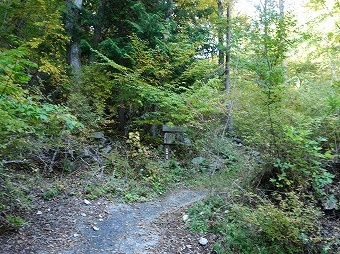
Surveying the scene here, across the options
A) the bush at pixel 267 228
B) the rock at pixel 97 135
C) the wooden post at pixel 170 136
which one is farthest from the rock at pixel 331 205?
the rock at pixel 97 135

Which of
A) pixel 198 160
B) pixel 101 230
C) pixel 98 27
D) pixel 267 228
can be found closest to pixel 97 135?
pixel 198 160

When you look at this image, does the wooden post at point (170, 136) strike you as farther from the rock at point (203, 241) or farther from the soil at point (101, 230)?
the rock at point (203, 241)

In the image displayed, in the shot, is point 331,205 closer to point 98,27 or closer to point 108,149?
point 108,149

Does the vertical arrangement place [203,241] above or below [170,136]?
below

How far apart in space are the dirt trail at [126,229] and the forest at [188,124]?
0.48 metres

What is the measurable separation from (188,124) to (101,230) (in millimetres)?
3726

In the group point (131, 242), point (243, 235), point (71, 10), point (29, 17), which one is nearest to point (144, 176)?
point (131, 242)

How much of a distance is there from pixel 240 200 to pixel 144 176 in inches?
103

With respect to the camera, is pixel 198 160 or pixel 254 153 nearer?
pixel 254 153

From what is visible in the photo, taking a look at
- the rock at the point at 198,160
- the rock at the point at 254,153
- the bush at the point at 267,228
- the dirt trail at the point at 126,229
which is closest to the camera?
the bush at the point at 267,228

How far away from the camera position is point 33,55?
6750 millimetres

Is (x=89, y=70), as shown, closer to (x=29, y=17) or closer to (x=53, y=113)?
(x=29, y=17)

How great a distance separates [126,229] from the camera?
4145 mm

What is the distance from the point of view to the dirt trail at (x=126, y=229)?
3574 millimetres
